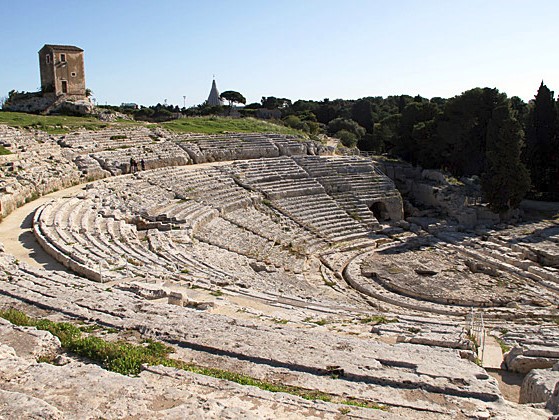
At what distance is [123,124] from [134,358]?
2649 centimetres

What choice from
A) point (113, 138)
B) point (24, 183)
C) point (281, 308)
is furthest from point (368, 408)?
point (113, 138)

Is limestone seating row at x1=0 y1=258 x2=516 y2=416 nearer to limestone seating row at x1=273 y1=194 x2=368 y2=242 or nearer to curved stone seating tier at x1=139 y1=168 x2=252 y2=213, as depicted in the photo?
curved stone seating tier at x1=139 y1=168 x2=252 y2=213

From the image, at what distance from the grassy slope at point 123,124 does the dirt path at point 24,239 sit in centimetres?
1067

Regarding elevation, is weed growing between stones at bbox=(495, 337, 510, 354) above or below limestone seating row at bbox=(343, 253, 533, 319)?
above

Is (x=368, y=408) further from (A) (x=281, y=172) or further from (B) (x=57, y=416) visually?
(A) (x=281, y=172)

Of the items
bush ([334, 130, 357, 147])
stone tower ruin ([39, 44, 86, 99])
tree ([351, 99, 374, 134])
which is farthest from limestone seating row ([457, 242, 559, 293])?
tree ([351, 99, 374, 134])

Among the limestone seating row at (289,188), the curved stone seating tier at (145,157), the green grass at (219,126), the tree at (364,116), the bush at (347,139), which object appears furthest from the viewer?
the tree at (364,116)

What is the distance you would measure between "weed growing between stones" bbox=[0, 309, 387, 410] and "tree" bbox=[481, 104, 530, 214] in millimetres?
20945

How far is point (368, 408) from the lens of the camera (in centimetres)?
477

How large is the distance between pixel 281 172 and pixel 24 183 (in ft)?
40.4

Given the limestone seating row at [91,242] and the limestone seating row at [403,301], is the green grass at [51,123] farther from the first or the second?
the limestone seating row at [403,301]

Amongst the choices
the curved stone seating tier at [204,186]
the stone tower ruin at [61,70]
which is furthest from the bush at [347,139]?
the stone tower ruin at [61,70]

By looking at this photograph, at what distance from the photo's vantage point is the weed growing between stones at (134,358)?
5145 mm

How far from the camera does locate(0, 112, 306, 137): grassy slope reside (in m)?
26.5
